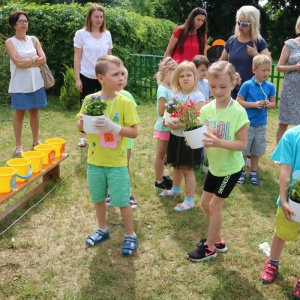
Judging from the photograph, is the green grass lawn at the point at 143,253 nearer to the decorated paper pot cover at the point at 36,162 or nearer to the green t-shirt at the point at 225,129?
the decorated paper pot cover at the point at 36,162

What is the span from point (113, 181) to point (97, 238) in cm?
61

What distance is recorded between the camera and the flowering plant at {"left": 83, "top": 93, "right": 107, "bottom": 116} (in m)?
2.90

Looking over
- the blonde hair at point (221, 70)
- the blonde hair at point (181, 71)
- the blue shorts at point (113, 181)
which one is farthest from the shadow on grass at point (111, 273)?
the blonde hair at point (221, 70)

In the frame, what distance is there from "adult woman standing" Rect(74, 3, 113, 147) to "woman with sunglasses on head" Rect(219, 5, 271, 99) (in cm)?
175

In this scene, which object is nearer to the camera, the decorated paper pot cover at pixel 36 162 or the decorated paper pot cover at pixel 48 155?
the decorated paper pot cover at pixel 36 162

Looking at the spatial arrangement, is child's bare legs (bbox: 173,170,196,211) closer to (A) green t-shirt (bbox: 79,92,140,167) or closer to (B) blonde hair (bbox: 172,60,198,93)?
(B) blonde hair (bbox: 172,60,198,93)

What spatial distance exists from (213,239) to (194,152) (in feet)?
3.57

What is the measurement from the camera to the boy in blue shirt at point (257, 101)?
4.52m

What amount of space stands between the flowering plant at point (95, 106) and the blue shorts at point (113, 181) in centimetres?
53

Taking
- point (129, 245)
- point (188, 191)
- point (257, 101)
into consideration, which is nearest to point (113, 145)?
point (129, 245)

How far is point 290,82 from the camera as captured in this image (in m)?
4.91

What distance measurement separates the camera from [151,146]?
627 cm

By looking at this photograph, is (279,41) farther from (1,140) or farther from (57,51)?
(1,140)

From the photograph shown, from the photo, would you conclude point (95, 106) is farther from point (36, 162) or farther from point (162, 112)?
point (36, 162)
